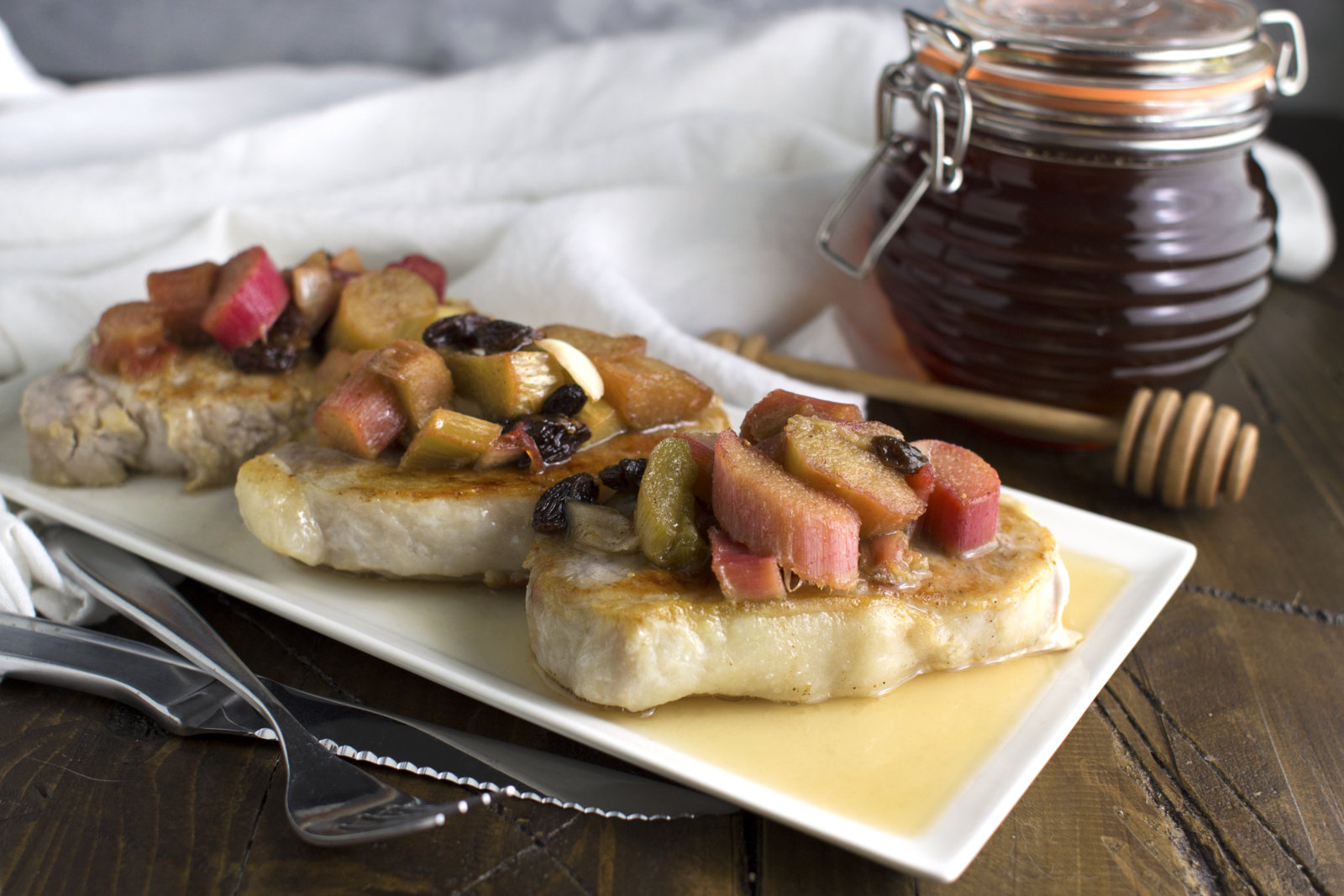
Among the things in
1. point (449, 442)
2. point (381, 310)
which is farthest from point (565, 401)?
point (381, 310)

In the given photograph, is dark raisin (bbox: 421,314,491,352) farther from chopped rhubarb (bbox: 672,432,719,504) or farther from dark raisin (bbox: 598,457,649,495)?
chopped rhubarb (bbox: 672,432,719,504)

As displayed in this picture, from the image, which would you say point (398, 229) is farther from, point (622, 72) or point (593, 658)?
point (593, 658)

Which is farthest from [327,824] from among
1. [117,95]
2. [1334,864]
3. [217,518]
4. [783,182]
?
[117,95]

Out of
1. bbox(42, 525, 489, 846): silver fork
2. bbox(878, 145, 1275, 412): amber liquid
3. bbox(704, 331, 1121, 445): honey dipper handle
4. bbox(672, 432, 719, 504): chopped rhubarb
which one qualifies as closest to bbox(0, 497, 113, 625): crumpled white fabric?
bbox(42, 525, 489, 846): silver fork

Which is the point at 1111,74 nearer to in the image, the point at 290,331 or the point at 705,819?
the point at 705,819

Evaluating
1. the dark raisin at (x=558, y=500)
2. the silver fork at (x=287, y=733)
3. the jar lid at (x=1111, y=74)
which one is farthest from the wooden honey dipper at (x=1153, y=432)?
the silver fork at (x=287, y=733)

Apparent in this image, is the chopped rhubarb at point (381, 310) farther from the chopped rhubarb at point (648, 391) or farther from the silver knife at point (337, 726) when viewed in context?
Result: the silver knife at point (337, 726)

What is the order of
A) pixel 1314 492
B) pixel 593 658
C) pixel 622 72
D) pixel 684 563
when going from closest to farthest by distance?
pixel 593 658, pixel 684 563, pixel 1314 492, pixel 622 72
